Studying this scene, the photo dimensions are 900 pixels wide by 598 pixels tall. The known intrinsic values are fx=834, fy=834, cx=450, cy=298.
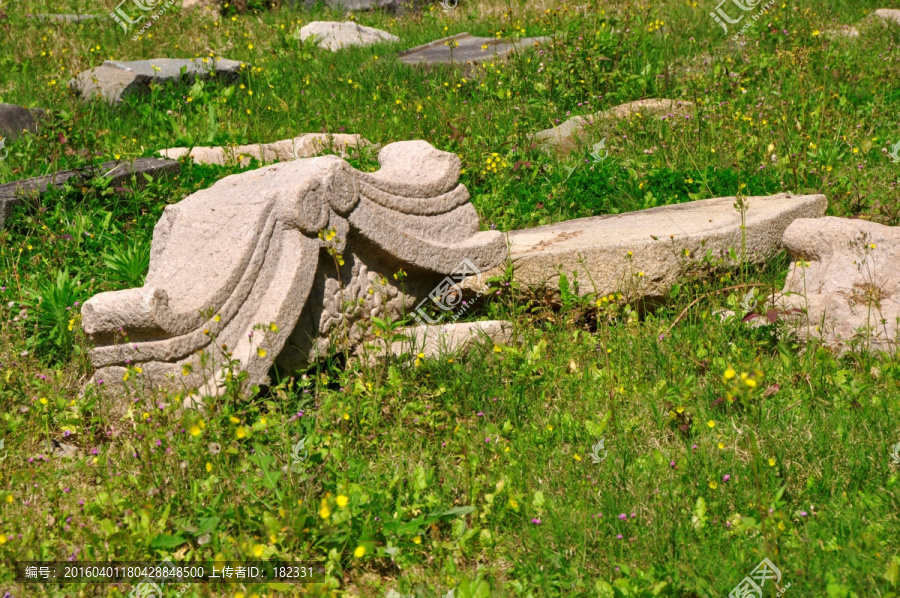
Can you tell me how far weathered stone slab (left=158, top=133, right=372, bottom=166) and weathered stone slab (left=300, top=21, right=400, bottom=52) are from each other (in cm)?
320

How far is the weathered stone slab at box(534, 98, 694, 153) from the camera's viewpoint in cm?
673

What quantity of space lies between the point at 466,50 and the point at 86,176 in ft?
15.5

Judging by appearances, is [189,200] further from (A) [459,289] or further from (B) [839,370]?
(B) [839,370]

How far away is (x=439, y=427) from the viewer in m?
3.65

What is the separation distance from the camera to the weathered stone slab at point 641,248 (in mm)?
4523

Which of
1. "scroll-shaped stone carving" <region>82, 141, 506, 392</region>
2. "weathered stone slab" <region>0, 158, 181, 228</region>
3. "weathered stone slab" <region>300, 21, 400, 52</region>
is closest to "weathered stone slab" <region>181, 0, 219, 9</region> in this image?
"weathered stone slab" <region>300, 21, 400, 52</region>

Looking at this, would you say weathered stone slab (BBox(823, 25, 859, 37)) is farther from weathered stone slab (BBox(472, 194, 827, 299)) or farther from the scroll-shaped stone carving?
the scroll-shaped stone carving

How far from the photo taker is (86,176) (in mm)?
5438

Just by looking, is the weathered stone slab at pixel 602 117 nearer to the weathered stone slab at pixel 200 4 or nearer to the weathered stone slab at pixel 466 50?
the weathered stone slab at pixel 466 50

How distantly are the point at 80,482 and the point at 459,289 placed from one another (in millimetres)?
2193

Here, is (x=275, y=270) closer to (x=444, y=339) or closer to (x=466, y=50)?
(x=444, y=339)

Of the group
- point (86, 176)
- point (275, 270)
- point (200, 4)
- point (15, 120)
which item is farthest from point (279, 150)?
point (200, 4)

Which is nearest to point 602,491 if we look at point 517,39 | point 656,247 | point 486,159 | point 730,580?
point 730,580

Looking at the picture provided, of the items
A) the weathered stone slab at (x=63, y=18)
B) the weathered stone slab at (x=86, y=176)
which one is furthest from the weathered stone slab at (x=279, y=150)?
the weathered stone slab at (x=63, y=18)
